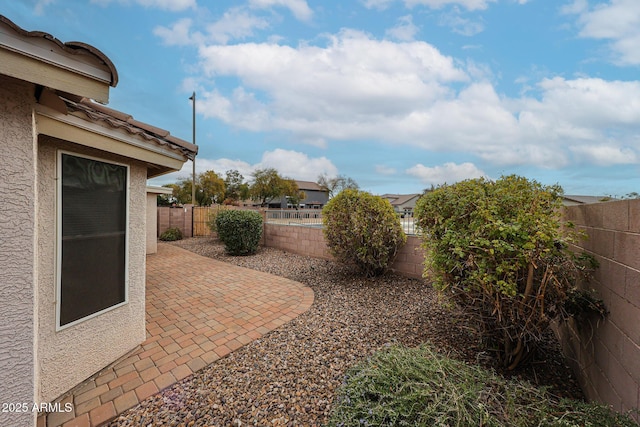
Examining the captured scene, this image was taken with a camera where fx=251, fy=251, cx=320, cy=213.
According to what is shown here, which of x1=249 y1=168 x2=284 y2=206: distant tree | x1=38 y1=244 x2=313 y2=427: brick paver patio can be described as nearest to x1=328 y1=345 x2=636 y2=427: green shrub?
x1=38 y1=244 x2=313 y2=427: brick paver patio

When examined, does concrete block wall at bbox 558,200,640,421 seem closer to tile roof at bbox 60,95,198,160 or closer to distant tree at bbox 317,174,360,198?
tile roof at bbox 60,95,198,160

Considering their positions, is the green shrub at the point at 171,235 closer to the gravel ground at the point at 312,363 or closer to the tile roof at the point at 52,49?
the gravel ground at the point at 312,363

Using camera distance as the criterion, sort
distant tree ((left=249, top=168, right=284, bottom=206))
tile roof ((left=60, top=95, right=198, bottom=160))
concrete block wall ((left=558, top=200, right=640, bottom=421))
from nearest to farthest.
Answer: concrete block wall ((left=558, top=200, right=640, bottom=421)) < tile roof ((left=60, top=95, right=198, bottom=160)) < distant tree ((left=249, top=168, right=284, bottom=206))

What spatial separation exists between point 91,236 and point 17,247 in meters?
0.97

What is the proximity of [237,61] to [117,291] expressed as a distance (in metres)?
9.02

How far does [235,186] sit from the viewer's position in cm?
4031

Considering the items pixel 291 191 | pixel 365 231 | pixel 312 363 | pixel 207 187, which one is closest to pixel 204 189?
pixel 207 187

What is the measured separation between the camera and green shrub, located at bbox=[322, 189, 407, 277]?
577cm

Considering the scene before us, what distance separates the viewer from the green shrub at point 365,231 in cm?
577

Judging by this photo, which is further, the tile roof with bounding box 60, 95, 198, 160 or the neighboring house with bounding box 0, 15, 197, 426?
the tile roof with bounding box 60, 95, 198, 160

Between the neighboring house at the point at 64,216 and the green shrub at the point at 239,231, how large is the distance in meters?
5.65

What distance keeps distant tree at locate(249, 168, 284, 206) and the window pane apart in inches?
1472

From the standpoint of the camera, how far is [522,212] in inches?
97.0

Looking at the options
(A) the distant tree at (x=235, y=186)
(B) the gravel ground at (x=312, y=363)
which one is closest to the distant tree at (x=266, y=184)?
(A) the distant tree at (x=235, y=186)
